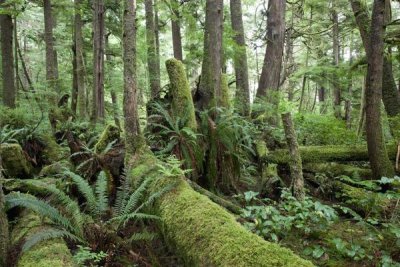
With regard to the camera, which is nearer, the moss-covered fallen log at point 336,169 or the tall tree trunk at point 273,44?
the moss-covered fallen log at point 336,169

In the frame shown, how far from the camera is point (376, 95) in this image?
655cm

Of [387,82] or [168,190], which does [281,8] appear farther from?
[168,190]

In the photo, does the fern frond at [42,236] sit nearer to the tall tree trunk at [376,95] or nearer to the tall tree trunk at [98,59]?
the tall tree trunk at [376,95]

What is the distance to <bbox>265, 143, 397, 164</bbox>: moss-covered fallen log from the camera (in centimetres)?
776

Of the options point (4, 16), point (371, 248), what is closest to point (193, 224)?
point (371, 248)

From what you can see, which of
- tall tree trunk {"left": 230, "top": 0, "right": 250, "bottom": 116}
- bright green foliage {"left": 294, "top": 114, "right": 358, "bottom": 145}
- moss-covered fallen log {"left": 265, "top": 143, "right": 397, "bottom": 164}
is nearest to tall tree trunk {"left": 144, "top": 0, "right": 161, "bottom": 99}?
tall tree trunk {"left": 230, "top": 0, "right": 250, "bottom": 116}

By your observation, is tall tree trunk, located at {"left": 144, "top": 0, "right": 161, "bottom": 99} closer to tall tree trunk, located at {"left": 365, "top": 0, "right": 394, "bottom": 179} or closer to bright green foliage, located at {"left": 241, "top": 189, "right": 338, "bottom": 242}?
tall tree trunk, located at {"left": 365, "top": 0, "right": 394, "bottom": 179}

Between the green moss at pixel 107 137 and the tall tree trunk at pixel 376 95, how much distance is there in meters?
5.08

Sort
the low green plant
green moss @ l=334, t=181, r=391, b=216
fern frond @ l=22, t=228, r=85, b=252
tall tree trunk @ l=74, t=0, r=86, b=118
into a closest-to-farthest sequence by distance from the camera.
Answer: fern frond @ l=22, t=228, r=85, b=252 < the low green plant < green moss @ l=334, t=181, r=391, b=216 < tall tree trunk @ l=74, t=0, r=86, b=118

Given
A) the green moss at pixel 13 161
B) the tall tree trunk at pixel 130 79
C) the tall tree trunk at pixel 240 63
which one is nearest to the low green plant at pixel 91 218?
the tall tree trunk at pixel 130 79

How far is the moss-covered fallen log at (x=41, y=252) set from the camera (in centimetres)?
334

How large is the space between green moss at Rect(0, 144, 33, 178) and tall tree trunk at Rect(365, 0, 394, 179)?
666 centimetres

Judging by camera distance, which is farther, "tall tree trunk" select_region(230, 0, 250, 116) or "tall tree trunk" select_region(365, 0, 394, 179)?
"tall tree trunk" select_region(230, 0, 250, 116)

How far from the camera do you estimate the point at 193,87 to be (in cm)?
841
